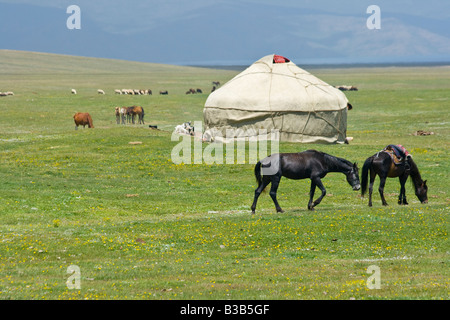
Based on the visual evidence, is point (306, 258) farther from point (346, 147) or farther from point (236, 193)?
point (346, 147)

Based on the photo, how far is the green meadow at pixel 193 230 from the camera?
39.9 ft

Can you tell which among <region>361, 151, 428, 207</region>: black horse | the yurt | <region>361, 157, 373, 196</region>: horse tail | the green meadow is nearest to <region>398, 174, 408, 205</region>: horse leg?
<region>361, 151, 428, 207</region>: black horse

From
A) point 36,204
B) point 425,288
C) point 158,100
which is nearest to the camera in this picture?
point 425,288

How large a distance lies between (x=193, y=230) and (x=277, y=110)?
22.5 m

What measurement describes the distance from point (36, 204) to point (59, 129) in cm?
2889

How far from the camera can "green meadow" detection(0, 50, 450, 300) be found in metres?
12.2

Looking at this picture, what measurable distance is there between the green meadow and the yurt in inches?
78.7

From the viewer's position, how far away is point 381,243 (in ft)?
53.9

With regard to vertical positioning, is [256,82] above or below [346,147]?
above

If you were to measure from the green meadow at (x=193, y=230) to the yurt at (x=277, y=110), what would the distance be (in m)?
2.00

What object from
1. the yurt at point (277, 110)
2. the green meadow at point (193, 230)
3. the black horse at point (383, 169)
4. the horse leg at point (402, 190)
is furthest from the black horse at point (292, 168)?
the yurt at point (277, 110)

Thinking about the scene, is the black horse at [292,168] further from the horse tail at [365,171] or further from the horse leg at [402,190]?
the horse leg at [402,190]

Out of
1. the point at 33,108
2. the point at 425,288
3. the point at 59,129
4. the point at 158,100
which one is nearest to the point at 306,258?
the point at 425,288

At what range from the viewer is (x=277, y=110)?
130 feet
